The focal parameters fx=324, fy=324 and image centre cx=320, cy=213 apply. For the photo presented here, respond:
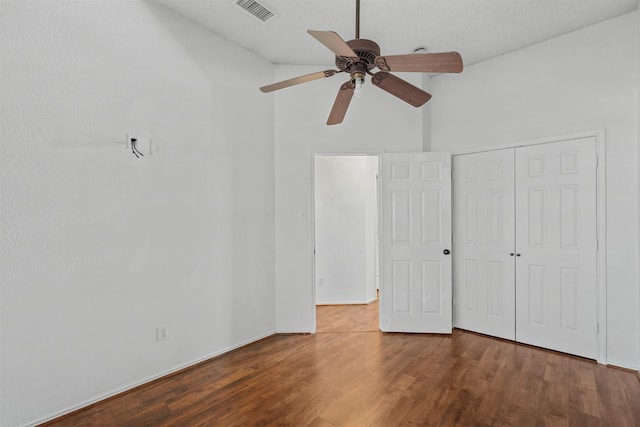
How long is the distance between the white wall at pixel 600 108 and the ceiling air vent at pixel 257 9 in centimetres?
257

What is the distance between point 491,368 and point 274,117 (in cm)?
343

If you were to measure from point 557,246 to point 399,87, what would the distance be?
254cm

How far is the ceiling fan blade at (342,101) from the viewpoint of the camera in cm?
209

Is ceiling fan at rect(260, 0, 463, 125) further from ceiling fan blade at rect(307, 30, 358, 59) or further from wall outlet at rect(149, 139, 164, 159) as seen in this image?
wall outlet at rect(149, 139, 164, 159)

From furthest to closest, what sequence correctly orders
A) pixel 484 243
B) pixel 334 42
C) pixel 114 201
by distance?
1. pixel 484 243
2. pixel 114 201
3. pixel 334 42

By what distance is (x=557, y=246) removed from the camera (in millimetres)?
3314

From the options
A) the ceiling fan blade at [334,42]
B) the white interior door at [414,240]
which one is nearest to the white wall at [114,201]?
the white interior door at [414,240]

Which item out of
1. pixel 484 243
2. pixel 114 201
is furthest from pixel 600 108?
pixel 114 201

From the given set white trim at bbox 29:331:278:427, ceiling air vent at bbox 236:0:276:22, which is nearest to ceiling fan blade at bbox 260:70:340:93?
ceiling air vent at bbox 236:0:276:22

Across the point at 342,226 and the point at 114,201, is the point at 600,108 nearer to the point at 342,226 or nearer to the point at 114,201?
the point at 342,226

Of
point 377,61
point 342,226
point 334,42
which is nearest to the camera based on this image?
point 334,42

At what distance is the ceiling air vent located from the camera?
2.79m

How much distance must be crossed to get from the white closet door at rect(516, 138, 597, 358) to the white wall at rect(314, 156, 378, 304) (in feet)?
7.29

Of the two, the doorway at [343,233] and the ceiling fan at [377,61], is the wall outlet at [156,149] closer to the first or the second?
the ceiling fan at [377,61]
